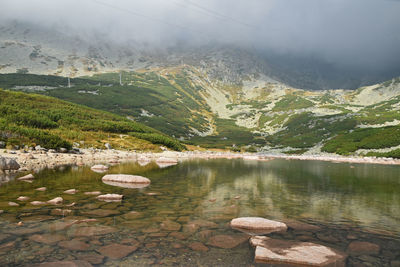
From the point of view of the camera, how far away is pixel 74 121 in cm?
6606

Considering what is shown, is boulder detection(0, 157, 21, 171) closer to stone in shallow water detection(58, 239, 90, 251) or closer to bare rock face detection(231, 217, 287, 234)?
stone in shallow water detection(58, 239, 90, 251)

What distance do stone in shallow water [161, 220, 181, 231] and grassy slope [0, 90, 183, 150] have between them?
108 feet

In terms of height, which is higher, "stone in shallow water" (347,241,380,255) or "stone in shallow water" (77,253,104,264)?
"stone in shallow water" (77,253,104,264)

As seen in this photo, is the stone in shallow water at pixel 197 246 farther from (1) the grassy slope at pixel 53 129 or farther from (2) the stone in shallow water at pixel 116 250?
(1) the grassy slope at pixel 53 129

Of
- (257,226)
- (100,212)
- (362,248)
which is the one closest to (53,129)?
(100,212)

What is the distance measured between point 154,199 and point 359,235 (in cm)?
1115

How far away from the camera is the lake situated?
→ 26.2 feet

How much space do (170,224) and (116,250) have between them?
11.3ft

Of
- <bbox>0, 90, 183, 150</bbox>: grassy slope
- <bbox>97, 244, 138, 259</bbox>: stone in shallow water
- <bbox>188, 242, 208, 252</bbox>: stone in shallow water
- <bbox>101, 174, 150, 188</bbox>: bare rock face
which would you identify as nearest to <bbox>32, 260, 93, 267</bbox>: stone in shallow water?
<bbox>97, 244, 138, 259</bbox>: stone in shallow water

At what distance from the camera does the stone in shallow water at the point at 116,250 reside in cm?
785

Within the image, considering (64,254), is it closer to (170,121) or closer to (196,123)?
(170,121)

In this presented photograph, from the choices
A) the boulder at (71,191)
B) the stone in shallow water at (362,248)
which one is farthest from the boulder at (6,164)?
the stone in shallow water at (362,248)

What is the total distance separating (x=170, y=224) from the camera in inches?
448

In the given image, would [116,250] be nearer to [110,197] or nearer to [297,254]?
[297,254]
